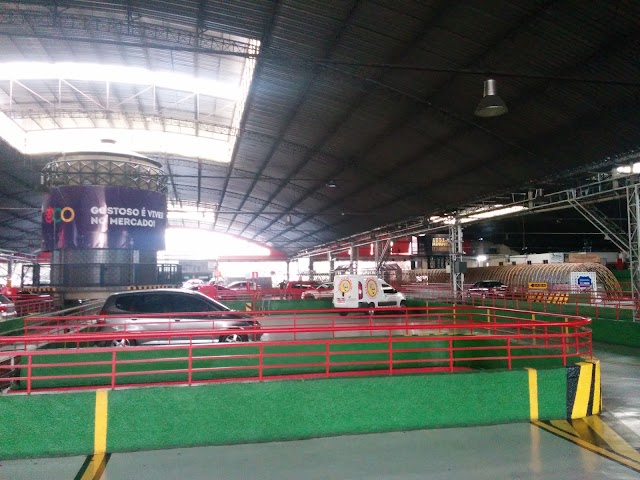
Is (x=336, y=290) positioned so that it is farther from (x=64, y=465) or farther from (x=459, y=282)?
(x=64, y=465)

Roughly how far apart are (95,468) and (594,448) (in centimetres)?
642

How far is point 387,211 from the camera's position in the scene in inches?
1315

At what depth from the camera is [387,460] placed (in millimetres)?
5848

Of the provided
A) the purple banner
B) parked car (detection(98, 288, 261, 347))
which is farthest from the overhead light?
the purple banner

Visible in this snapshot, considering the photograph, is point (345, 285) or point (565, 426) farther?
point (345, 285)

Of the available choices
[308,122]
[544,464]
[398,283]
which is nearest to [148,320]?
[544,464]

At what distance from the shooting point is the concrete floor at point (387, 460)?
17.8 ft

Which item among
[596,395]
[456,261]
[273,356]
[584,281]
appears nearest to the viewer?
[596,395]

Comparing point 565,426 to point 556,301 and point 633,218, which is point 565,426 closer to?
point 633,218

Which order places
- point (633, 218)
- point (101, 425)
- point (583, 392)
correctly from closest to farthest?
point (101, 425), point (583, 392), point (633, 218)

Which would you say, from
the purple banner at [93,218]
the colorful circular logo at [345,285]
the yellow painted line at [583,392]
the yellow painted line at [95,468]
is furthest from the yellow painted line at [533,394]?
the colorful circular logo at [345,285]

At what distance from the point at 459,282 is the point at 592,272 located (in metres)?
6.74

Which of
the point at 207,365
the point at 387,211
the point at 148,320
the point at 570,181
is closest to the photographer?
the point at 207,365

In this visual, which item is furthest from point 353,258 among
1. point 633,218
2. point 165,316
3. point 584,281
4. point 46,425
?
point 46,425
